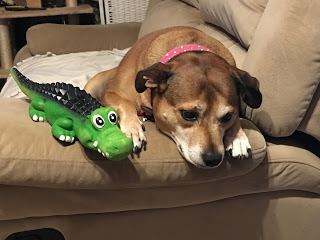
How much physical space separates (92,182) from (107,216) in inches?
8.3

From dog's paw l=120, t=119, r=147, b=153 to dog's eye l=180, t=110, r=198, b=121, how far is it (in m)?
0.13

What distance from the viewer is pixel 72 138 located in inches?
44.1

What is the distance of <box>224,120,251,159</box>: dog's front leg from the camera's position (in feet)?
3.97

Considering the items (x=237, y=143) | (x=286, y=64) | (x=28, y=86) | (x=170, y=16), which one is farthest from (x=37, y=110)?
(x=170, y=16)

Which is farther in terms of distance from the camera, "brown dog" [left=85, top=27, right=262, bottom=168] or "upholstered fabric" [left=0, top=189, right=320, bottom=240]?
"upholstered fabric" [left=0, top=189, right=320, bottom=240]

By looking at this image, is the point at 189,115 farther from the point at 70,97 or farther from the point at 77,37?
the point at 77,37

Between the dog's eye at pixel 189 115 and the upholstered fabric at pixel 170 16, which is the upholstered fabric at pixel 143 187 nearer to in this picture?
the dog's eye at pixel 189 115

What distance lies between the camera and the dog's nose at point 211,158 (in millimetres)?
1146

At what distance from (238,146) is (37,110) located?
629mm

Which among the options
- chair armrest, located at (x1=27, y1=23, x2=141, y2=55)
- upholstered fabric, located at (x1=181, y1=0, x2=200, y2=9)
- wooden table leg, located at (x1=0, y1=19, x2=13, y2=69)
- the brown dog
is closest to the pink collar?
the brown dog

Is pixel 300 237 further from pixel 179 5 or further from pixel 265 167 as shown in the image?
pixel 179 5

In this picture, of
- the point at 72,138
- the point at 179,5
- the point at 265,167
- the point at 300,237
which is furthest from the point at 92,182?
the point at 179,5

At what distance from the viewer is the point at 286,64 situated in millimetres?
1282

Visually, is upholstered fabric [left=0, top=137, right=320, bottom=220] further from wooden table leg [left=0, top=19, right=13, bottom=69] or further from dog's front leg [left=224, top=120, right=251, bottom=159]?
wooden table leg [left=0, top=19, right=13, bottom=69]
